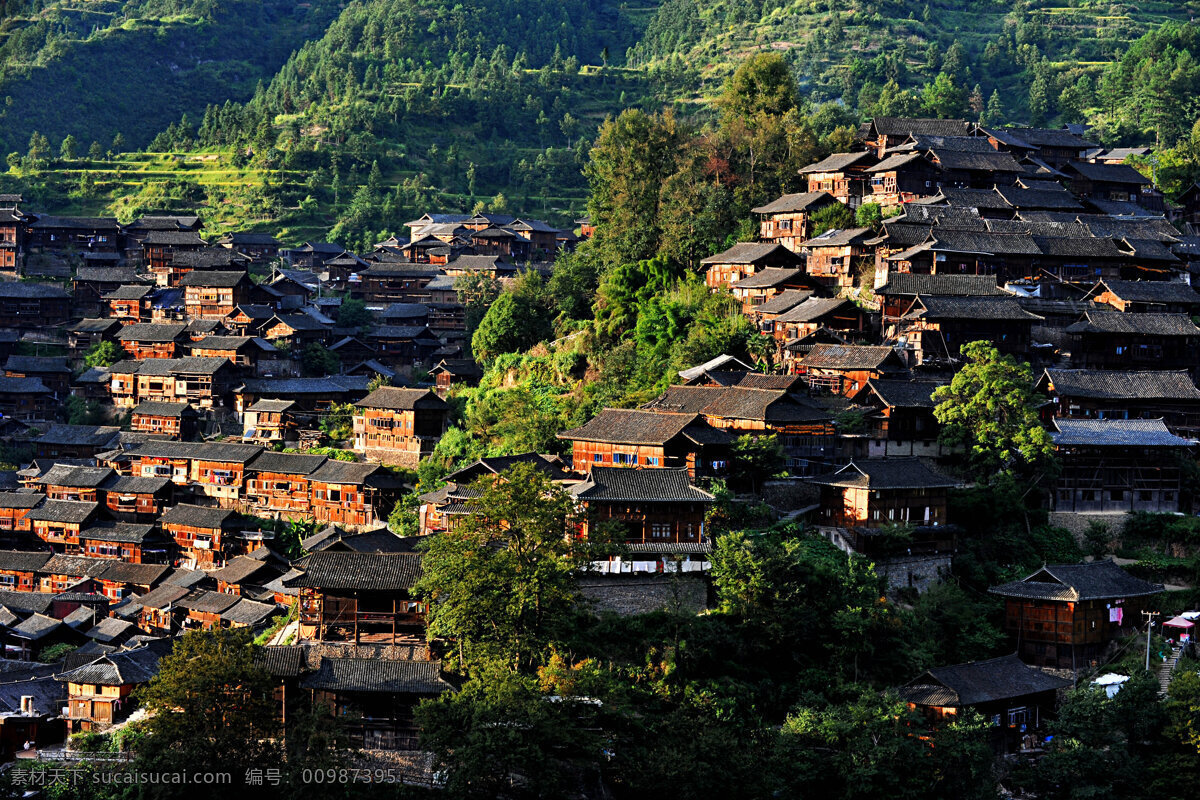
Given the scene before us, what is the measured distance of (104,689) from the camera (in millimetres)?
37188

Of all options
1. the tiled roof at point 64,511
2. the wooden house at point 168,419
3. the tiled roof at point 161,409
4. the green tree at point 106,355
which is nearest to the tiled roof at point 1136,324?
the wooden house at point 168,419

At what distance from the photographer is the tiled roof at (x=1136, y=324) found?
42.8 metres

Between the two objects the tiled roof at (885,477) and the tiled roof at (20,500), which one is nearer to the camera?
the tiled roof at (885,477)

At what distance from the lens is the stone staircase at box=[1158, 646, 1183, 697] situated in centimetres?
3322

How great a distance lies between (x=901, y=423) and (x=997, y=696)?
32.2 ft

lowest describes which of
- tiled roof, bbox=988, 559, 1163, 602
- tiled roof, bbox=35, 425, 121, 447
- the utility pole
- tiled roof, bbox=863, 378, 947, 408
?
tiled roof, bbox=35, 425, 121, 447

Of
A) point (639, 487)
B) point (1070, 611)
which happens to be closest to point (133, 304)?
point (639, 487)

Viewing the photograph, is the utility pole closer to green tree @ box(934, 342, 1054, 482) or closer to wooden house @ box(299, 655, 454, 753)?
green tree @ box(934, 342, 1054, 482)

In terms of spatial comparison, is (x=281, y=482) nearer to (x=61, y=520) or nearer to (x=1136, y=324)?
(x=61, y=520)

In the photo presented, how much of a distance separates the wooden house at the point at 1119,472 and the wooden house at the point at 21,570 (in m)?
33.3

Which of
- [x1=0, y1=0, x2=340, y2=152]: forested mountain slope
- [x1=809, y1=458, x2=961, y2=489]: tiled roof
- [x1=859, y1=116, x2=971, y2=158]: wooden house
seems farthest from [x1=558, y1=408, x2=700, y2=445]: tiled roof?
[x1=0, y1=0, x2=340, y2=152]: forested mountain slope

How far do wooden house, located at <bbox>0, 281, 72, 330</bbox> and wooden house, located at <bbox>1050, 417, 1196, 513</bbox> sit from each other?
147ft

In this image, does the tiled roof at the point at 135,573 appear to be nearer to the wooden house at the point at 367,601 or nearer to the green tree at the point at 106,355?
the green tree at the point at 106,355

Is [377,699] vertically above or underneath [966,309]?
underneath
